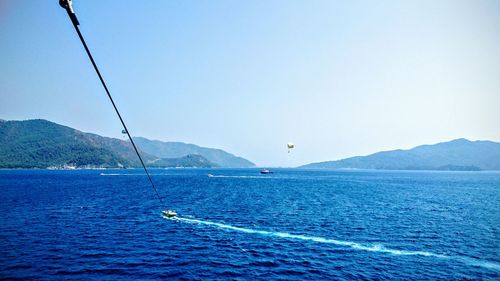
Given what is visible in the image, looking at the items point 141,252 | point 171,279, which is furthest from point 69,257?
point 171,279

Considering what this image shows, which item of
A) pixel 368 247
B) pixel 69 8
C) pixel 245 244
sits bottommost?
pixel 368 247

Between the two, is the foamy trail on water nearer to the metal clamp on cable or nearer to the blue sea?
the blue sea

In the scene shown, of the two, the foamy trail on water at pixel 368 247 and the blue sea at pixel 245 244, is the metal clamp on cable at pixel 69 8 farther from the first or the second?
the foamy trail on water at pixel 368 247

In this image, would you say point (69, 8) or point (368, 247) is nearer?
point (69, 8)

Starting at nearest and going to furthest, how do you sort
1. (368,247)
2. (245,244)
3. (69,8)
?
(69,8), (368,247), (245,244)

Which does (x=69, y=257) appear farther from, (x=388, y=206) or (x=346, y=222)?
(x=388, y=206)

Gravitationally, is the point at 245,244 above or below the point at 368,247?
above

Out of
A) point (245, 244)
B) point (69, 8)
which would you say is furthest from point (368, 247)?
point (69, 8)

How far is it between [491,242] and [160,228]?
72147 millimetres

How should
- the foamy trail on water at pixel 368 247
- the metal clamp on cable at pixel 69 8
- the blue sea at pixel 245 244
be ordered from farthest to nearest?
the foamy trail on water at pixel 368 247, the blue sea at pixel 245 244, the metal clamp on cable at pixel 69 8

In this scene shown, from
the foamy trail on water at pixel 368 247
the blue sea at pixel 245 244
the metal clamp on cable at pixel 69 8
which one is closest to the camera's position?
the metal clamp on cable at pixel 69 8

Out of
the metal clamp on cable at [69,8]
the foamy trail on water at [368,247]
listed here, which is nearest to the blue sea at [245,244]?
the foamy trail on water at [368,247]

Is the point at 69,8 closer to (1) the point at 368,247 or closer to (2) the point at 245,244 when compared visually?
(2) the point at 245,244

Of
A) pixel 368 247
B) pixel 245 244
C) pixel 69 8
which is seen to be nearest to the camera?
pixel 69 8
